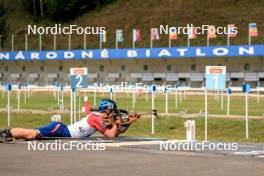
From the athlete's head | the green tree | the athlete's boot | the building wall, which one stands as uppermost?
the green tree

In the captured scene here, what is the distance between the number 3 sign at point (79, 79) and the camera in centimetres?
2538

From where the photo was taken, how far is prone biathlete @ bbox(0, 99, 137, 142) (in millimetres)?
16766

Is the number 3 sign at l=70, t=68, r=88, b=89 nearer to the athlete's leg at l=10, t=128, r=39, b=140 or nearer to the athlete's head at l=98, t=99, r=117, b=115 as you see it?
the athlete's head at l=98, t=99, r=117, b=115

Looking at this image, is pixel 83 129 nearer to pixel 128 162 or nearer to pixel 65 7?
pixel 128 162

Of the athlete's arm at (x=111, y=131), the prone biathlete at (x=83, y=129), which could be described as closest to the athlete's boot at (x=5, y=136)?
the prone biathlete at (x=83, y=129)

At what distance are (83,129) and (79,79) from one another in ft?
28.1

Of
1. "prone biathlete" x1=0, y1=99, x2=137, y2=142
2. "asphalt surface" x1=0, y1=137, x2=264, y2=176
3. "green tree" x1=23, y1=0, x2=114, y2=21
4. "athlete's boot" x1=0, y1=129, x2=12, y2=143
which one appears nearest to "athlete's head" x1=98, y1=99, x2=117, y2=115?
"prone biathlete" x1=0, y1=99, x2=137, y2=142

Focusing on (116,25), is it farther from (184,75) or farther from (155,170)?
(155,170)

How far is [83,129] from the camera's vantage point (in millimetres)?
17062

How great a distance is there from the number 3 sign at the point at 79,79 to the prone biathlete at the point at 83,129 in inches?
320

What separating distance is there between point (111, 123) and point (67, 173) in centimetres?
615

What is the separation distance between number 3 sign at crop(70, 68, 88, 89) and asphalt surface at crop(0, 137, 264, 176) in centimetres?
938

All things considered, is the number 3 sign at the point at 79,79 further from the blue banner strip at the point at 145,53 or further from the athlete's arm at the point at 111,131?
the blue banner strip at the point at 145,53

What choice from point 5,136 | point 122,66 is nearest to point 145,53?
point 122,66
